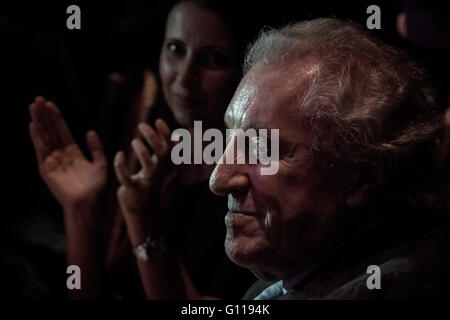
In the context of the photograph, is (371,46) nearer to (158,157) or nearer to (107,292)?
(158,157)

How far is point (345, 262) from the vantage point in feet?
4.12

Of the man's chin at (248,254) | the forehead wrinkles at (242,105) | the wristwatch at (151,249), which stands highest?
the forehead wrinkles at (242,105)

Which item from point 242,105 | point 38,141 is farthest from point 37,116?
point 242,105

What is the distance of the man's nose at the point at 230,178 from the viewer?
1.26 metres

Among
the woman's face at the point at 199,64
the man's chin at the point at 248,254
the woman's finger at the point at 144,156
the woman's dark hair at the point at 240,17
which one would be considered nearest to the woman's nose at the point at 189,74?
the woman's face at the point at 199,64

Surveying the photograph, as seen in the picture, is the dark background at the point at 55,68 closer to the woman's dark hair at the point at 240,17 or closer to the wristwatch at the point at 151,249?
the woman's dark hair at the point at 240,17

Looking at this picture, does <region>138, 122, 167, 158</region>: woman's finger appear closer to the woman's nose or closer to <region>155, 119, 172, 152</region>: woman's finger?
<region>155, 119, 172, 152</region>: woman's finger

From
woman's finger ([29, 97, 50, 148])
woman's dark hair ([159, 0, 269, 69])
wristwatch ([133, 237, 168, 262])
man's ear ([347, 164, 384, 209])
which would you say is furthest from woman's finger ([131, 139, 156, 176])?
man's ear ([347, 164, 384, 209])

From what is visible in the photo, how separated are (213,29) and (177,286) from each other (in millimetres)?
791

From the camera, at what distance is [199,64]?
1956mm

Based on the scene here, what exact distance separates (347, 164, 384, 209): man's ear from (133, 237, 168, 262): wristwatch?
787 mm

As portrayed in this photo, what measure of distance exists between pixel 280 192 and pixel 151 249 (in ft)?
2.45

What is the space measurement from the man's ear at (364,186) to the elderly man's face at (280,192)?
22mm
